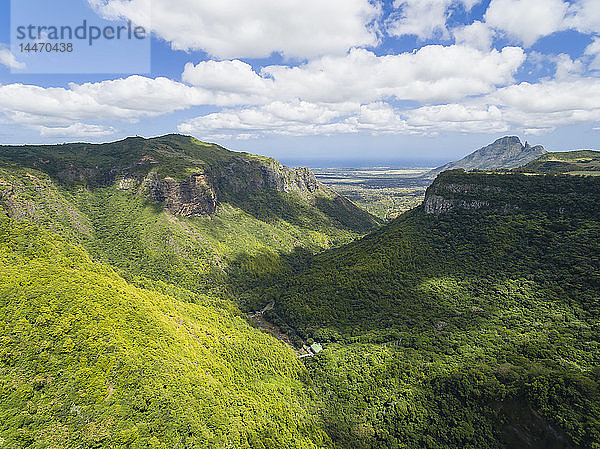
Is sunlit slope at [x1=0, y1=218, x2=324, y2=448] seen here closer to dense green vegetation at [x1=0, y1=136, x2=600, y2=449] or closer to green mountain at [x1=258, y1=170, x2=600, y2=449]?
dense green vegetation at [x1=0, y1=136, x2=600, y2=449]

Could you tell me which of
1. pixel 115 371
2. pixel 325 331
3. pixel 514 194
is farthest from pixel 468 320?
pixel 115 371

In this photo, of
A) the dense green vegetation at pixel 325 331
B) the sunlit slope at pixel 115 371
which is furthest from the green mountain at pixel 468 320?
the sunlit slope at pixel 115 371

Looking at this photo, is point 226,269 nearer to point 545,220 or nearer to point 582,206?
point 545,220

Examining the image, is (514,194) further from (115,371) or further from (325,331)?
(115,371)

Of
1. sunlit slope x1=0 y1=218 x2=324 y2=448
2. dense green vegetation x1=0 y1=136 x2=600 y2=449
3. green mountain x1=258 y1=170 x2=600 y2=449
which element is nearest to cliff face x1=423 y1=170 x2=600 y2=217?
green mountain x1=258 y1=170 x2=600 y2=449

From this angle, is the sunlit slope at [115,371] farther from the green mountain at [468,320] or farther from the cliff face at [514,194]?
the cliff face at [514,194]

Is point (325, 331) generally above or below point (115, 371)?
below
